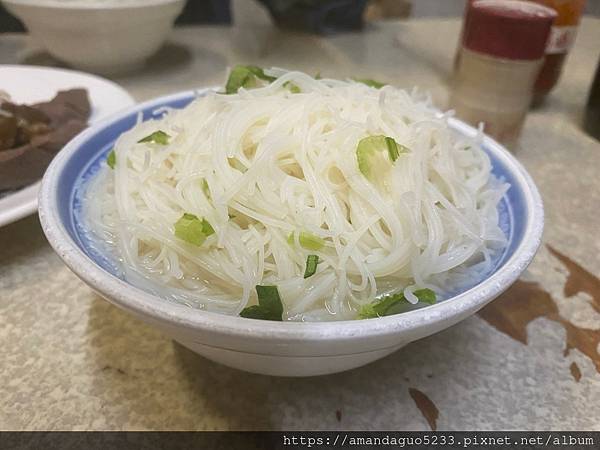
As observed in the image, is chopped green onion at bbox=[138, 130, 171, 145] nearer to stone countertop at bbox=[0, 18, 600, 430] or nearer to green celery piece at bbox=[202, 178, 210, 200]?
green celery piece at bbox=[202, 178, 210, 200]

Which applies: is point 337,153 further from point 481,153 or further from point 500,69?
point 500,69

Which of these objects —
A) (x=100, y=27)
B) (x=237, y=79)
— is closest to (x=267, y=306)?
(x=237, y=79)

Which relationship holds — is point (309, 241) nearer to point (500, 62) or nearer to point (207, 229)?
point (207, 229)

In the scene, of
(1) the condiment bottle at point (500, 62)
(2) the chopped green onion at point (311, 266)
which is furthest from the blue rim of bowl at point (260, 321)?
(1) the condiment bottle at point (500, 62)

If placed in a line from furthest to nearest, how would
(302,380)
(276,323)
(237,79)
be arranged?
(237,79) → (302,380) → (276,323)

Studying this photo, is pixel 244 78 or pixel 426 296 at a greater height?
pixel 244 78

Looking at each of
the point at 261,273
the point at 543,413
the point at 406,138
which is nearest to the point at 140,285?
the point at 261,273

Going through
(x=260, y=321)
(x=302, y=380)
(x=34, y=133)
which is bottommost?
(x=302, y=380)
